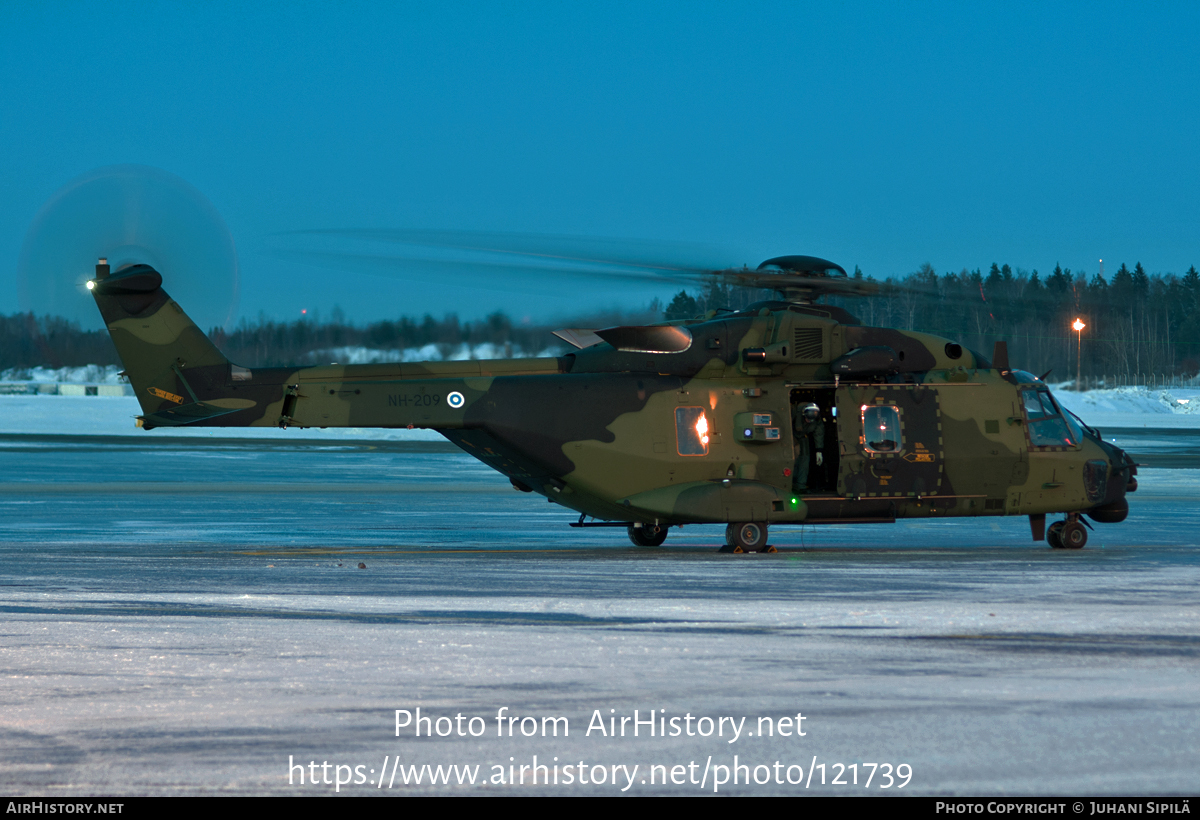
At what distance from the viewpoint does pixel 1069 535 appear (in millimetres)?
19141

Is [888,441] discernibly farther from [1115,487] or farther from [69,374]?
[69,374]

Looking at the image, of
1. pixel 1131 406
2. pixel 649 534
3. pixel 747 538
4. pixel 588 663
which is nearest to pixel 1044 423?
pixel 747 538

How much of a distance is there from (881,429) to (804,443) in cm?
123

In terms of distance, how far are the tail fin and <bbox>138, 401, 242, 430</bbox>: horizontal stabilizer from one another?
3.6 inches

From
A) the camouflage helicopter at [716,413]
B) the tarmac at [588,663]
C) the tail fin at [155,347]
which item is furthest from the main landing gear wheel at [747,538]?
the tail fin at [155,347]

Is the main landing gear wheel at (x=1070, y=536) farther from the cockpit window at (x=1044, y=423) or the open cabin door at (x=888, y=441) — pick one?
the open cabin door at (x=888, y=441)

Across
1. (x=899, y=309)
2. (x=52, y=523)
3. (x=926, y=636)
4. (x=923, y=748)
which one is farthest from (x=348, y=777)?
(x=52, y=523)

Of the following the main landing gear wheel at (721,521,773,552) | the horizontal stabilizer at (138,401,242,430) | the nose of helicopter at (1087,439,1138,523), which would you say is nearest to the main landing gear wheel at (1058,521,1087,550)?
the nose of helicopter at (1087,439,1138,523)

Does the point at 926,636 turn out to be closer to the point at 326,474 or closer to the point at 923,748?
the point at 923,748

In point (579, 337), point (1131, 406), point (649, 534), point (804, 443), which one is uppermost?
point (579, 337)

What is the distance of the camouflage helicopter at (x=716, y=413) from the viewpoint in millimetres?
18250

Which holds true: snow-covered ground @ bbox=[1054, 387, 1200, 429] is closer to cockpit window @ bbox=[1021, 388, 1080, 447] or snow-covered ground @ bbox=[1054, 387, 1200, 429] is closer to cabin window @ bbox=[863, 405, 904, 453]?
cockpit window @ bbox=[1021, 388, 1080, 447]

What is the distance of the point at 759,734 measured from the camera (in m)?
7.70
